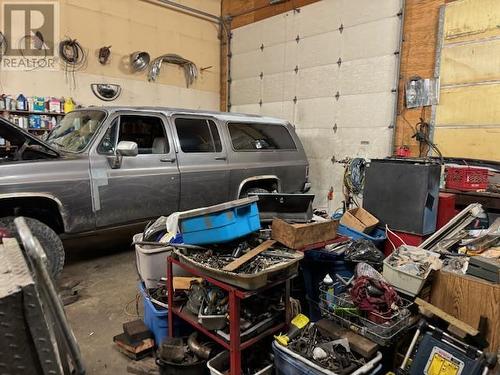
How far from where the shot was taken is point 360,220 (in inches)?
145

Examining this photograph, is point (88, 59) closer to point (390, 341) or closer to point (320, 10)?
point (320, 10)

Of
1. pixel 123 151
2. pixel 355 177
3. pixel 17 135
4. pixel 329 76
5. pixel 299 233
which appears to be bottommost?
pixel 299 233

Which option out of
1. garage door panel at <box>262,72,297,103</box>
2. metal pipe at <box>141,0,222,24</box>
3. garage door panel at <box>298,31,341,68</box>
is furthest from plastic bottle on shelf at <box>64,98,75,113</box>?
garage door panel at <box>298,31,341,68</box>

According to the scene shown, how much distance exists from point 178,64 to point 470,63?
574 cm

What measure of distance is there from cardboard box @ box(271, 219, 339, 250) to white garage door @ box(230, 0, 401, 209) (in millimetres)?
3759

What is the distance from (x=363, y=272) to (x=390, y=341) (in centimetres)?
60

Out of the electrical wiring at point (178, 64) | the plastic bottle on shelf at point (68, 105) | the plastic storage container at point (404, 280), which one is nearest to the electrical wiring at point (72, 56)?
the plastic bottle on shelf at point (68, 105)

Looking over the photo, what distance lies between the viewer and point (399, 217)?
3504 millimetres

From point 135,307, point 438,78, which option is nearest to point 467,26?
point 438,78

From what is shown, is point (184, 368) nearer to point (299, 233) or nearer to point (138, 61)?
point (299, 233)

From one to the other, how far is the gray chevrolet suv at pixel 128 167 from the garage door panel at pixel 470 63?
260 cm

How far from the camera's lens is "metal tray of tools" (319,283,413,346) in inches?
81.0

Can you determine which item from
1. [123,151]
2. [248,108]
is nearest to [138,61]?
[248,108]

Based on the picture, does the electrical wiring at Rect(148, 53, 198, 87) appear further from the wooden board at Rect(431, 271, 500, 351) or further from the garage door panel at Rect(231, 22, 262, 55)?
the wooden board at Rect(431, 271, 500, 351)
